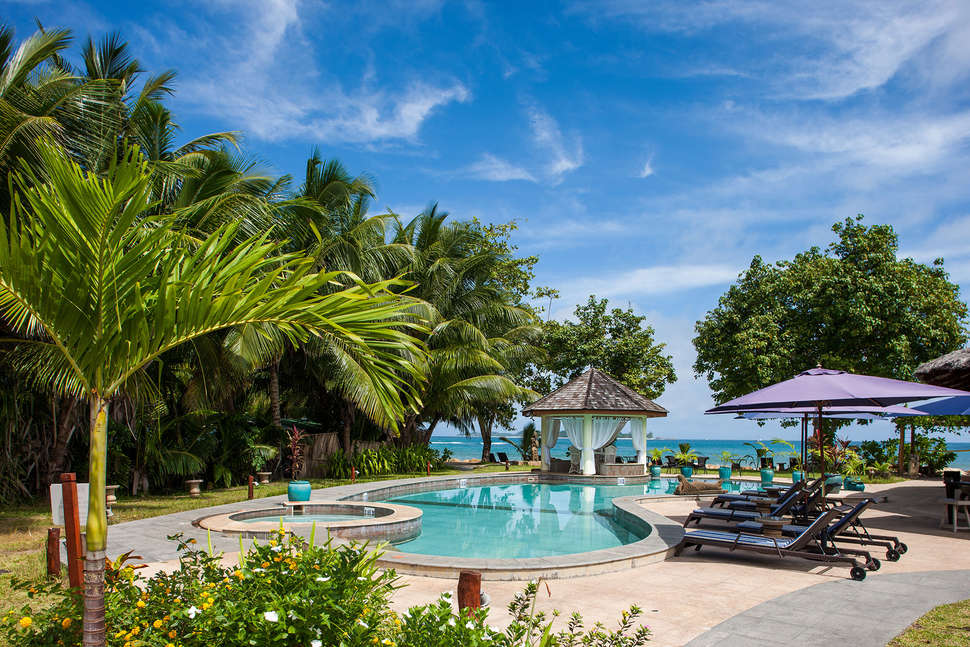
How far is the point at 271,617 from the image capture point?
2.96 meters

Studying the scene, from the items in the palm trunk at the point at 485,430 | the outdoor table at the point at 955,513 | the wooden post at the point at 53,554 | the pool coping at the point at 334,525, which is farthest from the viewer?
the palm trunk at the point at 485,430

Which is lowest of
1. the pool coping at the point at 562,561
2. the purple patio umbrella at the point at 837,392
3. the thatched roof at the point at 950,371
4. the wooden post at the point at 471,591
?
the pool coping at the point at 562,561

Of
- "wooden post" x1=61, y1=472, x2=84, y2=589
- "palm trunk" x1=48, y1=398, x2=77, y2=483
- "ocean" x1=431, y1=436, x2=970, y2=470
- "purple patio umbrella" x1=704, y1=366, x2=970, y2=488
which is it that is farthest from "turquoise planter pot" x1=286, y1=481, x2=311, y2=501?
"ocean" x1=431, y1=436, x2=970, y2=470

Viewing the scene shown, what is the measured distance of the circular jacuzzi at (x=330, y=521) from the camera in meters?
9.54

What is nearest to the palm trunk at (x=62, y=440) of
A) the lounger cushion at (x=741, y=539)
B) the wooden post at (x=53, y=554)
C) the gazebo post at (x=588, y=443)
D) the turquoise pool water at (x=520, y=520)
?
the turquoise pool water at (x=520, y=520)

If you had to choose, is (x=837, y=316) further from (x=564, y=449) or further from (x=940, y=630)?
(x=564, y=449)

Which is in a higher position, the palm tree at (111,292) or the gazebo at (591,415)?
the palm tree at (111,292)

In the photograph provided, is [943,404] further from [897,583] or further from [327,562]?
[327,562]

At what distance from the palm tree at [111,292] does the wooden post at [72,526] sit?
1.54 metres

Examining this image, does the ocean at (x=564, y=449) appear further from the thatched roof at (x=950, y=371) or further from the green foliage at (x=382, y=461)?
the thatched roof at (x=950, y=371)

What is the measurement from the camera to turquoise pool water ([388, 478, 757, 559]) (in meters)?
10.2

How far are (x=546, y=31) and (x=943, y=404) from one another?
382 inches

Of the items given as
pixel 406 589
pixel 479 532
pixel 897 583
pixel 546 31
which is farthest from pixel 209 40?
pixel 897 583

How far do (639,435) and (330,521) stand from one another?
43.1 ft
